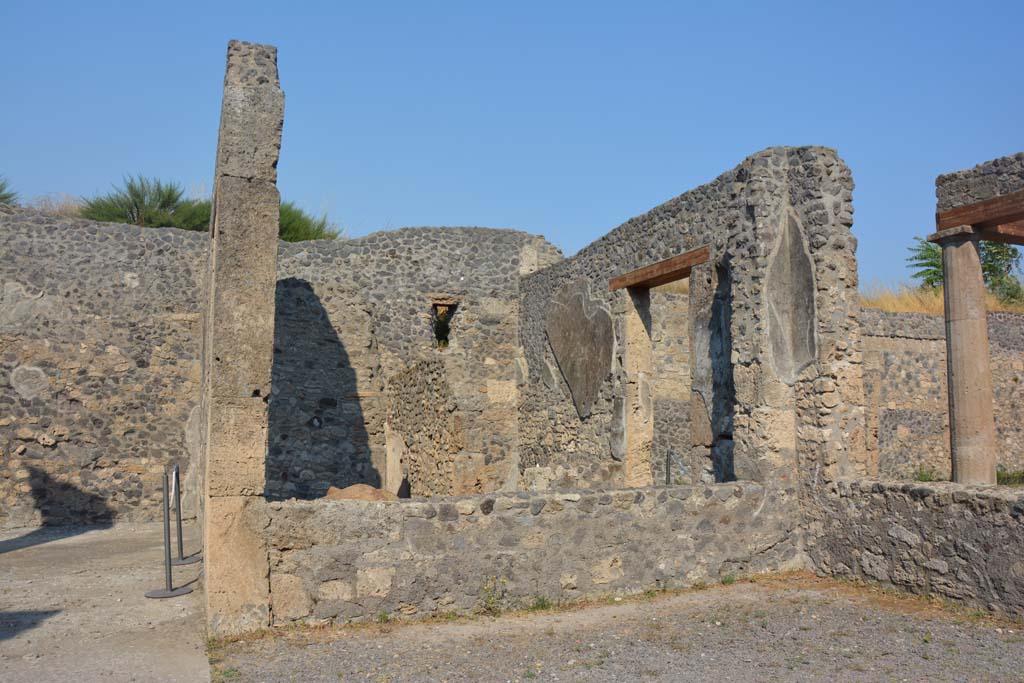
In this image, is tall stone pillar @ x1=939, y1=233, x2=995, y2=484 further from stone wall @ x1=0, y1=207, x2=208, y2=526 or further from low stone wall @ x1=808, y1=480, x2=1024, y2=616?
stone wall @ x1=0, y1=207, x2=208, y2=526

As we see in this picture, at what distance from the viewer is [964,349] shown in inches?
290

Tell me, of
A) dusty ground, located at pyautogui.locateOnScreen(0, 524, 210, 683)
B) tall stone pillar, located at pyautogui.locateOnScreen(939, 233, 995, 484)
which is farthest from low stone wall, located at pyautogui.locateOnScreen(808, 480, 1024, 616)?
dusty ground, located at pyautogui.locateOnScreen(0, 524, 210, 683)

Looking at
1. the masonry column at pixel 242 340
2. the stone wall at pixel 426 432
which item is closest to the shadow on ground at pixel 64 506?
the stone wall at pixel 426 432

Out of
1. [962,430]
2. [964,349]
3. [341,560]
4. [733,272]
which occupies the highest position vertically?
[733,272]

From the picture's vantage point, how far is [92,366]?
10.5m

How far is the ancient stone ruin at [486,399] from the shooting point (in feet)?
16.8

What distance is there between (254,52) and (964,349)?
5999 millimetres

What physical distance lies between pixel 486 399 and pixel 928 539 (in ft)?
21.7

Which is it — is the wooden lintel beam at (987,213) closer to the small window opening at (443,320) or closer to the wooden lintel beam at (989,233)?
the wooden lintel beam at (989,233)

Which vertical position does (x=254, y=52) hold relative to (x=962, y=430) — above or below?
above

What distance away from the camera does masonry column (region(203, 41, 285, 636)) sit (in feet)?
15.9

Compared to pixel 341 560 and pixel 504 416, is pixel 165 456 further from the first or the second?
pixel 341 560

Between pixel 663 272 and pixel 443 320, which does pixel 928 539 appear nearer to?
pixel 663 272

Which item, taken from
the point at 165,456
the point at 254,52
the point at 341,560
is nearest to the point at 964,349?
the point at 341,560
